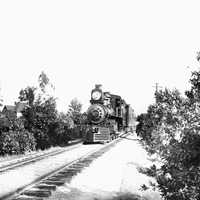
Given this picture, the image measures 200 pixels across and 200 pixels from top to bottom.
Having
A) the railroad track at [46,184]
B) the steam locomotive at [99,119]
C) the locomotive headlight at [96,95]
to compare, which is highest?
the locomotive headlight at [96,95]

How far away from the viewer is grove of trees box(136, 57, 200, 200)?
5742mm

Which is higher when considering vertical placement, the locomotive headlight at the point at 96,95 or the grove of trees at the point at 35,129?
the locomotive headlight at the point at 96,95

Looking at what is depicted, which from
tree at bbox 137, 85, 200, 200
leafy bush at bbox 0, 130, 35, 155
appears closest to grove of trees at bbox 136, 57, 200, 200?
tree at bbox 137, 85, 200, 200

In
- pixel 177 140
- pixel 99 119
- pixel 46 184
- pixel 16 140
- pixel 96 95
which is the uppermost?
pixel 96 95

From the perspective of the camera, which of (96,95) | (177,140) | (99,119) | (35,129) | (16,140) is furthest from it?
(96,95)

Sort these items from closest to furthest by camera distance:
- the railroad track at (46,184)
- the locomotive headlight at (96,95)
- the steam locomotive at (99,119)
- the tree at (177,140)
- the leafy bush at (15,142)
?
1. the tree at (177,140)
2. the railroad track at (46,184)
3. the leafy bush at (15,142)
4. the steam locomotive at (99,119)
5. the locomotive headlight at (96,95)

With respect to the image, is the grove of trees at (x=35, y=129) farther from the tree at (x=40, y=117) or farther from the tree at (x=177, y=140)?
the tree at (x=177, y=140)

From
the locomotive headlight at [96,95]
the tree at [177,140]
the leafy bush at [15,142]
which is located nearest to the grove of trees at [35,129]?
the leafy bush at [15,142]

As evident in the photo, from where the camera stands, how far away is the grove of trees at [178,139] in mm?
5742

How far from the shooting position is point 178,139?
6.00 m

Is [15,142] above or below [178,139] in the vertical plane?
below

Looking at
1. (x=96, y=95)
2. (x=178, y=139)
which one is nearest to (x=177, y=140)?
(x=178, y=139)

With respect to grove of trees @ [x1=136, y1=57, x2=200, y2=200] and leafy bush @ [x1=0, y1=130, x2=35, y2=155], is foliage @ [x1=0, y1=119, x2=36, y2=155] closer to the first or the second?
leafy bush @ [x1=0, y1=130, x2=35, y2=155]

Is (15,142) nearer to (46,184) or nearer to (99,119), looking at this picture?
(99,119)
